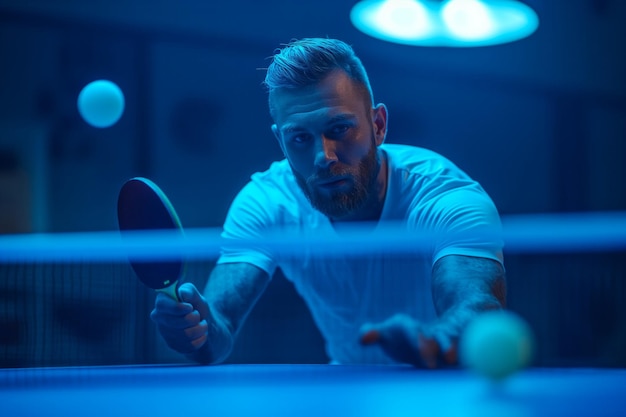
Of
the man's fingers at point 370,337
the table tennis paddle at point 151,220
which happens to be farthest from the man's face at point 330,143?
the man's fingers at point 370,337

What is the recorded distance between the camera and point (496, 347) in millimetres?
1047

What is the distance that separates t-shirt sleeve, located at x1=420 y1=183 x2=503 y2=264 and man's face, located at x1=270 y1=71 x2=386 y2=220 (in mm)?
194

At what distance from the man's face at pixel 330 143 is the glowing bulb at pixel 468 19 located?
1922 mm

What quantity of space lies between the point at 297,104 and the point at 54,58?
115 inches

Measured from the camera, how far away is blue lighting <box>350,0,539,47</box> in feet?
11.6

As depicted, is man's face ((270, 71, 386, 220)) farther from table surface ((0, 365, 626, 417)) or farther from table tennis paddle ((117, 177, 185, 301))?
table surface ((0, 365, 626, 417))

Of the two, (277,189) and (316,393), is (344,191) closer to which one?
(277,189)

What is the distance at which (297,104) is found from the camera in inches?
70.8

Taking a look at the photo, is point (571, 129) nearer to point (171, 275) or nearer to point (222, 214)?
point (222, 214)

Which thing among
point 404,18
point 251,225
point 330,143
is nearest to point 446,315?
point 330,143

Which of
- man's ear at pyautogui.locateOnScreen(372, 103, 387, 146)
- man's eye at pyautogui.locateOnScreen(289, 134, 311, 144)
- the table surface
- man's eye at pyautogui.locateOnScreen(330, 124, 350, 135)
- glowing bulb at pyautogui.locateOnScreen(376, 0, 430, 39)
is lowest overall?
the table surface

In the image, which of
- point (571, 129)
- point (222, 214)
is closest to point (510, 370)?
point (222, 214)

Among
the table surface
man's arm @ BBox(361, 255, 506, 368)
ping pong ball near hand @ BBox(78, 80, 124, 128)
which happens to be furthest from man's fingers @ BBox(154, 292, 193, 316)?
ping pong ball near hand @ BBox(78, 80, 124, 128)

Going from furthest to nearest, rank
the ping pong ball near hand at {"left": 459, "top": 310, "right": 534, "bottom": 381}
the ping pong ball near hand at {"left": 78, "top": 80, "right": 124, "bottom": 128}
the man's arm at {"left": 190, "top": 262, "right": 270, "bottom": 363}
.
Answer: the ping pong ball near hand at {"left": 78, "top": 80, "right": 124, "bottom": 128}, the man's arm at {"left": 190, "top": 262, "right": 270, "bottom": 363}, the ping pong ball near hand at {"left": 459, "top": 310, "right": 534, "bottom": 381}
